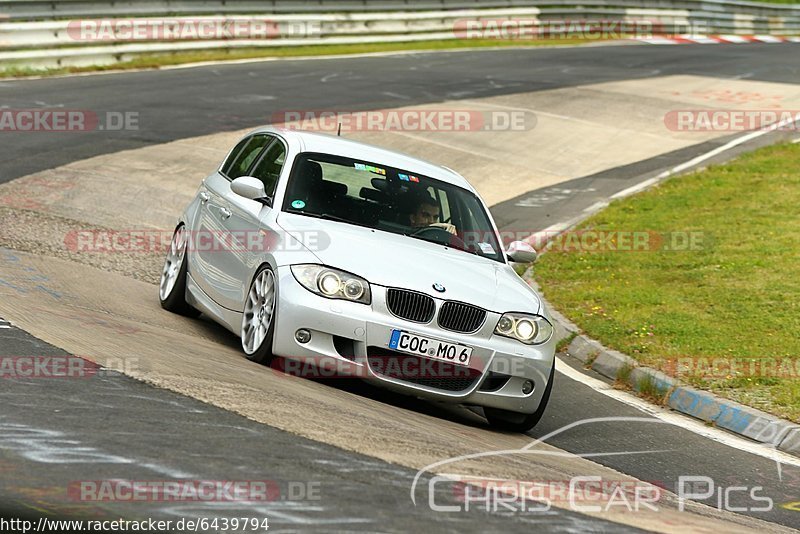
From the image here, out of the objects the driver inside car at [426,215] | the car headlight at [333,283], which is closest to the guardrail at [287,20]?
the driver inside car at [426,215]

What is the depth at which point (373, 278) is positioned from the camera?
777cm

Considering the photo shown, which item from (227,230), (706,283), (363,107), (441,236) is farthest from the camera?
(363,107)

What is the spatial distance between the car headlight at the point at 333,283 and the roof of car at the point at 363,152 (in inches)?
68.7

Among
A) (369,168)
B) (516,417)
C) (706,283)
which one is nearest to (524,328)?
(516,417)

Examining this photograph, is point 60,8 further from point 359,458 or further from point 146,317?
point 359,458

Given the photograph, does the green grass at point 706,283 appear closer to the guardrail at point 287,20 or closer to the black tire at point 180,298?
the black tire at point 180,298

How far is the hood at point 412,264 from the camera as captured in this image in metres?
7.86

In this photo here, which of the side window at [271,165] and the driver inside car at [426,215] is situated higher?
the side window at [271,165]

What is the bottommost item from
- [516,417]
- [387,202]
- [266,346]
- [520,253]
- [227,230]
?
[516,417]

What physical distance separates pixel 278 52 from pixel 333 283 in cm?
2451

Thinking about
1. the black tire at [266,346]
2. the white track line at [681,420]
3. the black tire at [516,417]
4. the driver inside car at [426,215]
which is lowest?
the white track line at [681,420]

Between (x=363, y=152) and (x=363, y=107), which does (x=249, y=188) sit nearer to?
(x=363, y=152)

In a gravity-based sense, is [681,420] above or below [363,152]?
below

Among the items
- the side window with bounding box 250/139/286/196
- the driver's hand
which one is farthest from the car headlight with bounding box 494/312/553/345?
the side window with bounding box 250/139/286/196
